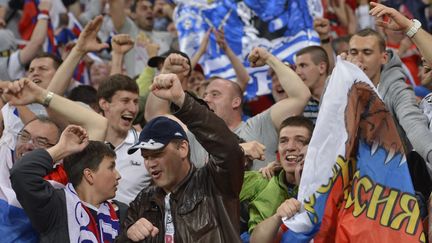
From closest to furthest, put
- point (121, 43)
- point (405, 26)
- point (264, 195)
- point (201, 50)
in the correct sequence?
point (405, 26) → point (264, 195) → point (121, 43) → point (201, 50)

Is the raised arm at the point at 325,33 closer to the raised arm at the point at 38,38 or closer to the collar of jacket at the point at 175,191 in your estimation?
the raised arm at the point at 38,38

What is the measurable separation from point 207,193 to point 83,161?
911 millimetres

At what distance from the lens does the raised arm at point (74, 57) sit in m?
8.28

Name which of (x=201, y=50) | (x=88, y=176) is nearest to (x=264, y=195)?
(x=88, y=176)

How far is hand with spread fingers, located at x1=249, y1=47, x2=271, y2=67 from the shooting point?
7738 millimetres

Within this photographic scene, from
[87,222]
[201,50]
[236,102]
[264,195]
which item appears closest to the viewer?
[87,222]

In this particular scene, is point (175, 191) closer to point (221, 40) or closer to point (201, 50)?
point (221, 40)

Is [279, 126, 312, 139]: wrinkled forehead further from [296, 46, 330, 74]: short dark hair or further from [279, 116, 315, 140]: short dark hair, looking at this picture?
[296, 46, 330, 74]: short dark hair

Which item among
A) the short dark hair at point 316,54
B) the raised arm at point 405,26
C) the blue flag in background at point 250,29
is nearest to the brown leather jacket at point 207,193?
the raised arm at point 405,26

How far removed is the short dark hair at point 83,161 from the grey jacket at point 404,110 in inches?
74.3

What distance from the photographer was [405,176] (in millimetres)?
6094

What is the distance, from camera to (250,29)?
1062cm

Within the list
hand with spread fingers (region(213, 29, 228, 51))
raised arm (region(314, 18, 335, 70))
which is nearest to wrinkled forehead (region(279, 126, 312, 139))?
raised arm (region(314, 18, 335, 70))

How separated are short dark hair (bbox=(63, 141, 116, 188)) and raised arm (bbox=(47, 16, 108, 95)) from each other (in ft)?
5.33
